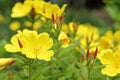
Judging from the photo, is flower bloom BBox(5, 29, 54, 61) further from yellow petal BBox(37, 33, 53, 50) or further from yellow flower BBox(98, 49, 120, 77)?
yellow flower BBox(98, 49, 120, 77)

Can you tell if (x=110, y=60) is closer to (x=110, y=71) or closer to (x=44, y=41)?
(x=110, y=71)

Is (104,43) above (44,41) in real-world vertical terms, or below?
below

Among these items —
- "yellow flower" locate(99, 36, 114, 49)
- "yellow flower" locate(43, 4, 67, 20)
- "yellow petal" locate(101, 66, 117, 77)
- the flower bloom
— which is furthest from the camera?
"yellow flower" locate(99, 36, 114, 49)

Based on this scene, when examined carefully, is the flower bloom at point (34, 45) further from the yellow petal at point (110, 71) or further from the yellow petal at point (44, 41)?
the yellow petal at point (110, 71)

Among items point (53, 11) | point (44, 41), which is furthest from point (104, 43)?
point (44, 41)

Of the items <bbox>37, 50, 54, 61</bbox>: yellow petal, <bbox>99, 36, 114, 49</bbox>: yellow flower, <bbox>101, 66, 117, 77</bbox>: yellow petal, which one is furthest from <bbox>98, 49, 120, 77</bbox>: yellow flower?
<bbox>99, 36, 114, 49</bbox>: yellow flower

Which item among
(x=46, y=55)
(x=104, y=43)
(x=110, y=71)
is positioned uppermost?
(x=46, y=55)

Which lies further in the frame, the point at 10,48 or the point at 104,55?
the point at 104,55

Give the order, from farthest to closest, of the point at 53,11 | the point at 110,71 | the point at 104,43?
the point at 104,43 → the point at 53,11 → the point at 110,71

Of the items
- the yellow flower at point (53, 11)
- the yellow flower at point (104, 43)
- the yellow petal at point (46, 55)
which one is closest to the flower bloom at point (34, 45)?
the yellow petal at point (46, 55)

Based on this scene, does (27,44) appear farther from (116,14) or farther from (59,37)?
(116,14)

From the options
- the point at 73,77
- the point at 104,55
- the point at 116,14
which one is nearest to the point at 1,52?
the point at 73,77
